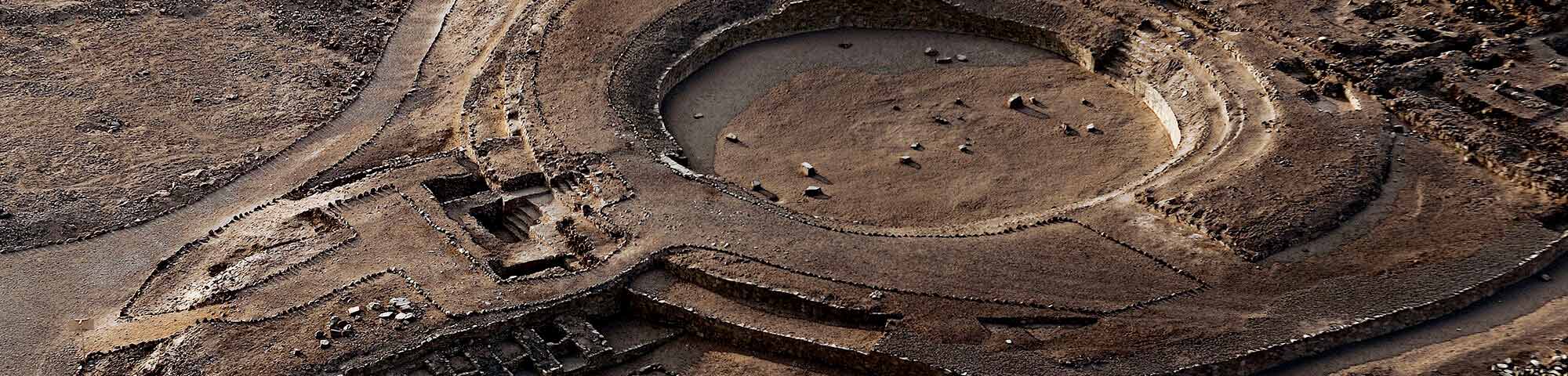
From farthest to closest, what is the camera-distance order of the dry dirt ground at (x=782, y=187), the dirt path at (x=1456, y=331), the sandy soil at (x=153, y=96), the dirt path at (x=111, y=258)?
1. the sandy soil at (x=153, y=96)
2. the dirt path at (x=111, y=258)
3. the dry dirt ground at (x=782, y=187)
4. the dirt path at (x=1456, y=331)

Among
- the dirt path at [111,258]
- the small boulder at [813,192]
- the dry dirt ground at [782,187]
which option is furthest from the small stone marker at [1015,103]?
the dirt path at [111,258]

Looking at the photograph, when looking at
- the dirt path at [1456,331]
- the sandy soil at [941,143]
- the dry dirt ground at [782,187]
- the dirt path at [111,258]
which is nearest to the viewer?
the dirt path at [1456,331]

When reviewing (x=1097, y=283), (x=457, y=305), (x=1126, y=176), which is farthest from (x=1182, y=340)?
(x=457, y=305)

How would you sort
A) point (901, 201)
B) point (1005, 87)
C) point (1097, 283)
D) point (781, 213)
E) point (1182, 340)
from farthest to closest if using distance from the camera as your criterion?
point (1005, 87), point (901, 201), point (781, 213), point (1097, 283), point (1182, 340)

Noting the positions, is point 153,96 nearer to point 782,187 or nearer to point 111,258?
point 111,258

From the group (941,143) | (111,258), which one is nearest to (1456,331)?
(941,143)

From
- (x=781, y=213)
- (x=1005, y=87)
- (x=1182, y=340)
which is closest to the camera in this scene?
(x=1182, y=340)

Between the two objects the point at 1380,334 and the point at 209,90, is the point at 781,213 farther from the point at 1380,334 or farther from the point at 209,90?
the point at 209,90

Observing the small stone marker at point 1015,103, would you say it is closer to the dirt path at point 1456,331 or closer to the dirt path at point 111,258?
the dirt path at point 1456,331
